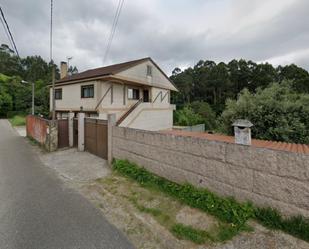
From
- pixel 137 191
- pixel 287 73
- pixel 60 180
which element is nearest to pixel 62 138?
pixel 60 180

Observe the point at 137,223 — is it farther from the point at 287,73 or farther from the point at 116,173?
the point at 287,73

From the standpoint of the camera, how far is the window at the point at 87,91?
1545 cm

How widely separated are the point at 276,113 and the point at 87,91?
533 inches

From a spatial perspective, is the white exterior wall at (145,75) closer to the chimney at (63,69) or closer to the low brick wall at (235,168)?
the chimney at (63,69)

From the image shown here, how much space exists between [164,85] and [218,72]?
95.5ft

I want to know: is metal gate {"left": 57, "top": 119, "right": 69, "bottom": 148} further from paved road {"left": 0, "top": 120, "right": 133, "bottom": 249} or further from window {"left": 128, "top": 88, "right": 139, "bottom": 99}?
window {"left": 128, "top": 88, "right": 139, "bottom": 99}

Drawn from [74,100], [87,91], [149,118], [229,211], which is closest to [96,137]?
[229,211]

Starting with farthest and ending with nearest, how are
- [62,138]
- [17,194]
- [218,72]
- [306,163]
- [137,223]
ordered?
1. [218,72]
2. [62,138]
3. [17,194]
4. [137,223]
5. [306,163]

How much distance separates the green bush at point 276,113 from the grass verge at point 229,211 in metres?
4.46

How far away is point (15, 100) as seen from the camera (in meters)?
40.8

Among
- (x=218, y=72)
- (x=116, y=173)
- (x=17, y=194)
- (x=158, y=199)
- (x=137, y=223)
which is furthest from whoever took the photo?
(x=218, y=72)

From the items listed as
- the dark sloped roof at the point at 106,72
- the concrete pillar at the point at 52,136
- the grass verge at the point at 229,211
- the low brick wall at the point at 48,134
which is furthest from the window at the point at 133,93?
the grass verge at the point at 229,211

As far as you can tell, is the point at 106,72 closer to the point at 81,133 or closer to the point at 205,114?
the point at 81,133

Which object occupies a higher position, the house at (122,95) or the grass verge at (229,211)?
the house at (122,95)
